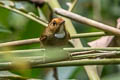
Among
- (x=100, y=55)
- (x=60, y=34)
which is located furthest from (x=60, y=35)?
(x=100, y=55)

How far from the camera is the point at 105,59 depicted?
104 centimetres

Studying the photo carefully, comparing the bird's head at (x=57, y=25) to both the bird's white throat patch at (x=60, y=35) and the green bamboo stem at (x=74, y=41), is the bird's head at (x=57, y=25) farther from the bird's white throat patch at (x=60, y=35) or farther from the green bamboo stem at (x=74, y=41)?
the green bamboo stem at (x=74, y=41)

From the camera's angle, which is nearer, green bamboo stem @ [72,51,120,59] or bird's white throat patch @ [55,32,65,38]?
green bamboo stem @ [72,51,120,59]

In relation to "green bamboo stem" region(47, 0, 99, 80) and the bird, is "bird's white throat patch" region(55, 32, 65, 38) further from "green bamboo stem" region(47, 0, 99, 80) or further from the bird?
"green bamboo stem" region(47, 0, 99, 80)

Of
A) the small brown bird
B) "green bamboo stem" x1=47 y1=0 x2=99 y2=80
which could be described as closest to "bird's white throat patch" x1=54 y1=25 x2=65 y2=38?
the small brown bird

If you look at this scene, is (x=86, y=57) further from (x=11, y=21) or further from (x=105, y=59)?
(x=11, y=21)

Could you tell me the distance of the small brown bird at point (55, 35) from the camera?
3.88 feet

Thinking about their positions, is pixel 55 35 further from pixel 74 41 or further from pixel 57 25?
pixel 74 41

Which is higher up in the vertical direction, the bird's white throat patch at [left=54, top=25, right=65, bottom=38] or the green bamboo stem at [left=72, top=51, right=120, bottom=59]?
the bird's white throat patch at [left=54, top=25, right=65, bottom=38]

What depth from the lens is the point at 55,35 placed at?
1209 millimetres

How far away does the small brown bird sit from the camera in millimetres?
1184

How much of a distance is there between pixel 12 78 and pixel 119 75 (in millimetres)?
729

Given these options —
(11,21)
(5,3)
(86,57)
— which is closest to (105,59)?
(86,57)

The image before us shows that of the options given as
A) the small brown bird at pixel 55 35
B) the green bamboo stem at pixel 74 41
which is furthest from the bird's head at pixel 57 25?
the green bamboo stem at pixel 74 41
